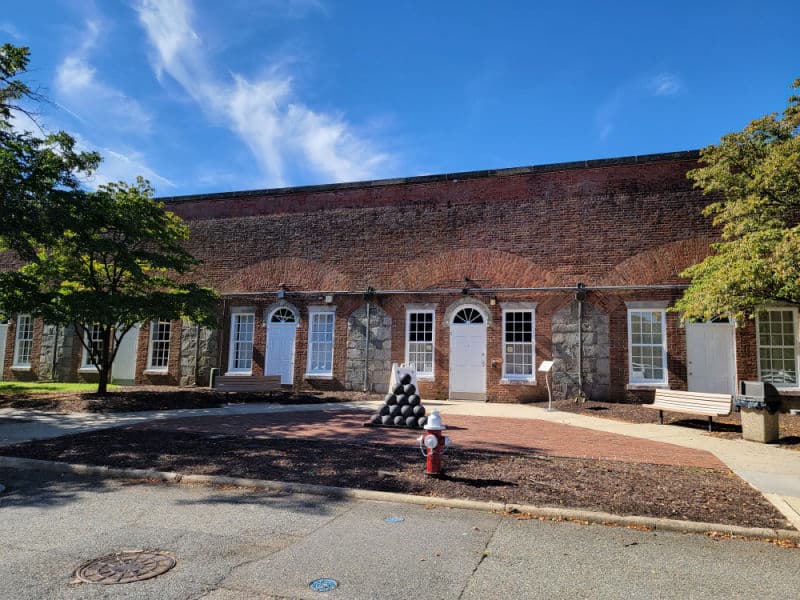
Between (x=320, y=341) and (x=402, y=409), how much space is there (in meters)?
7.41

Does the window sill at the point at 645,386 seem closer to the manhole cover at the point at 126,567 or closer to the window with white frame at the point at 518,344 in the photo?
the window with white frame at the point at 518,344

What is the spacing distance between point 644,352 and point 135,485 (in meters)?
13.2

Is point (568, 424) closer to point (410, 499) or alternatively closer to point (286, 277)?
point (410, 499)

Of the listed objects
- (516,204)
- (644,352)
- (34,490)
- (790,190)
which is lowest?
(34,490)

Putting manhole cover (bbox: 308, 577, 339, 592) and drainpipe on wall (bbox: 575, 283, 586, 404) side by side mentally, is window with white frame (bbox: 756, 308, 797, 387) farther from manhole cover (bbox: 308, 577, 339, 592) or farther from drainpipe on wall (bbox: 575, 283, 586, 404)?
manhole cover (bbox: 308, 577, 339, 592)

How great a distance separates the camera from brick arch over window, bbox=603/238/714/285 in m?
14.8

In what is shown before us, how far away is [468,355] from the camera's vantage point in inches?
637

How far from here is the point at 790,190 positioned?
11.0 m

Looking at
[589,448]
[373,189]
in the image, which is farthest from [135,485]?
[373,189]

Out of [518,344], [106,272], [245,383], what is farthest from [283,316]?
[518,344]

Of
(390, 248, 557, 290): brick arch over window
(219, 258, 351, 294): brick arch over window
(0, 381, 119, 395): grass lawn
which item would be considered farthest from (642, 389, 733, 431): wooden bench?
(0, 381, 119, 395): grass lawn

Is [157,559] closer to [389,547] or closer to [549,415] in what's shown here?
[389,547]

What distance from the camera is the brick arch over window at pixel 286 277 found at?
57.9ft

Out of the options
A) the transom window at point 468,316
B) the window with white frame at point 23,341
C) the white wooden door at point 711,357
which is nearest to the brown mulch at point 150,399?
the transom window at point 468,316
